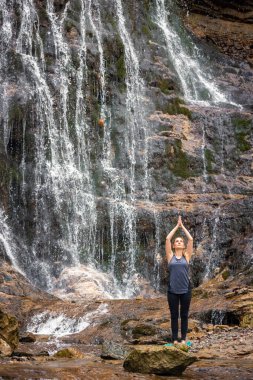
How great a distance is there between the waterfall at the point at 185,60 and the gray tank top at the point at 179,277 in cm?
2426

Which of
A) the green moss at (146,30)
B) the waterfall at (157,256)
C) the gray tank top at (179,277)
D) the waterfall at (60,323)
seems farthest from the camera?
the green moss at (146,30)

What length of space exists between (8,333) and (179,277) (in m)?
3.93

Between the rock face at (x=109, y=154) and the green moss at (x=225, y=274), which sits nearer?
the green moss at (x=225, y=274)

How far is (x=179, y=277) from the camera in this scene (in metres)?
9.02

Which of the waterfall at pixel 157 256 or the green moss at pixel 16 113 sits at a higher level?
the green moss at pixel 16 113

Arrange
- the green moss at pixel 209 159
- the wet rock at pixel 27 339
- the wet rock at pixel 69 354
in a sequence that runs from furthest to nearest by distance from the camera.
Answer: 1. the green moss at pixel 209 159
2. the wet rock at pixel 27 339
3. the wet rock at pixel 69 354

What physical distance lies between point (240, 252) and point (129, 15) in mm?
16895

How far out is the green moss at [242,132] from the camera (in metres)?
31.2

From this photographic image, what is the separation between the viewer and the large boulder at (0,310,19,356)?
1054 cm

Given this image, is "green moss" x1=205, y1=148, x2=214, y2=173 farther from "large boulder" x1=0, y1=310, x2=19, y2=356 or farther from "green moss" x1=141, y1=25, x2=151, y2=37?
"large boulder" x1=0, y1=310, x2=19, y2=356

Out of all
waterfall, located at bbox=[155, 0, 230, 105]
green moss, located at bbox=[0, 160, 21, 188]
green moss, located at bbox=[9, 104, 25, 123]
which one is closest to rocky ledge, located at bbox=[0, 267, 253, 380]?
green moss, located at bbox=[0, 160, 21, 188]

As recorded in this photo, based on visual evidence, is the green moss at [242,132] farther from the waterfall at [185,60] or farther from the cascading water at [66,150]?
the cascading water at [66,150]

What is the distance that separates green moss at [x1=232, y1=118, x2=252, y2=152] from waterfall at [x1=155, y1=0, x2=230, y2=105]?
235cm

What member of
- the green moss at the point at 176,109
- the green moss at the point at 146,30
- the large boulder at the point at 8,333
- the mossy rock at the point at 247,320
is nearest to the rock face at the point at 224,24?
the green moss at the point at 146,30
